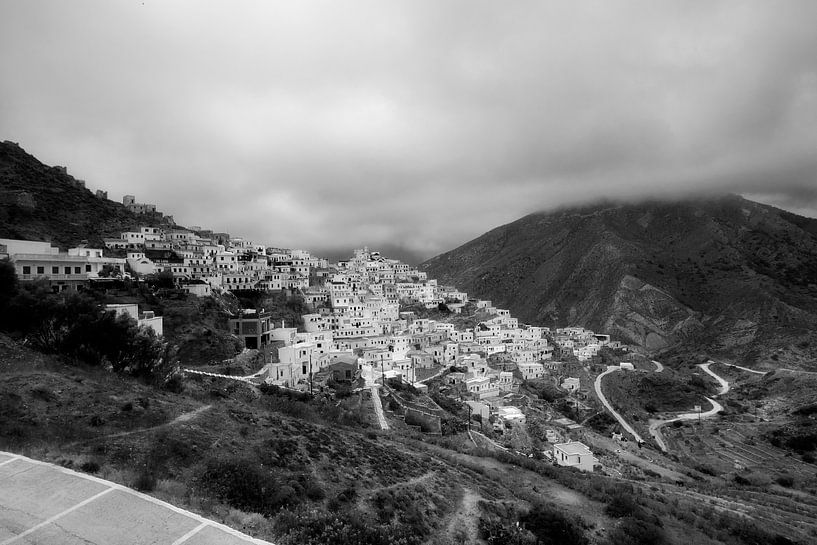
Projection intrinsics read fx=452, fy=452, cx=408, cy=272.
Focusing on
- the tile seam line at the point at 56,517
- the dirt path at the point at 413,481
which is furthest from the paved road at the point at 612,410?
the tile seam line at the point at 56,517

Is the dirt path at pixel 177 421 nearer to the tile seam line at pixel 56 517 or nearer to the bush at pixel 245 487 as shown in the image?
the bush at pixel 245 487

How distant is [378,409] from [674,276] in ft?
433

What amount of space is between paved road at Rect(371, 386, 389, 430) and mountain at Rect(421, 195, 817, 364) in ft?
269

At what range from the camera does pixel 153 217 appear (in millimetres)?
77312

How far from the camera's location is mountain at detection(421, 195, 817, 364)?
102631 mm

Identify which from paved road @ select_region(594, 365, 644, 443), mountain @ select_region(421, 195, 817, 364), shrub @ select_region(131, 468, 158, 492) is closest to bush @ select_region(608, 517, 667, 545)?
shrub @ select_region(131, 468, 158, 492)

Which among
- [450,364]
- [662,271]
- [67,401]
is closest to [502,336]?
[450,364]

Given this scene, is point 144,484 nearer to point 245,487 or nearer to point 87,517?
point 87,517

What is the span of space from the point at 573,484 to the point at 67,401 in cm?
2305

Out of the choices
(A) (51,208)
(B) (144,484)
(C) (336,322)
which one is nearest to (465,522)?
(B) (144,484)

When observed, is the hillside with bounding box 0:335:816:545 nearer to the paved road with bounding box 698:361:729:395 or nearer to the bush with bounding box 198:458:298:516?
the bush with bounding box 198:458:298:516

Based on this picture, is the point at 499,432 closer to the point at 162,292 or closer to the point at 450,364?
the point at 450,364

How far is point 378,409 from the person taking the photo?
1373 inches

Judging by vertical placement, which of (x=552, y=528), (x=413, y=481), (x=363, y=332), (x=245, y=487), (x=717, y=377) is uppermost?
(x=363, y=332)
